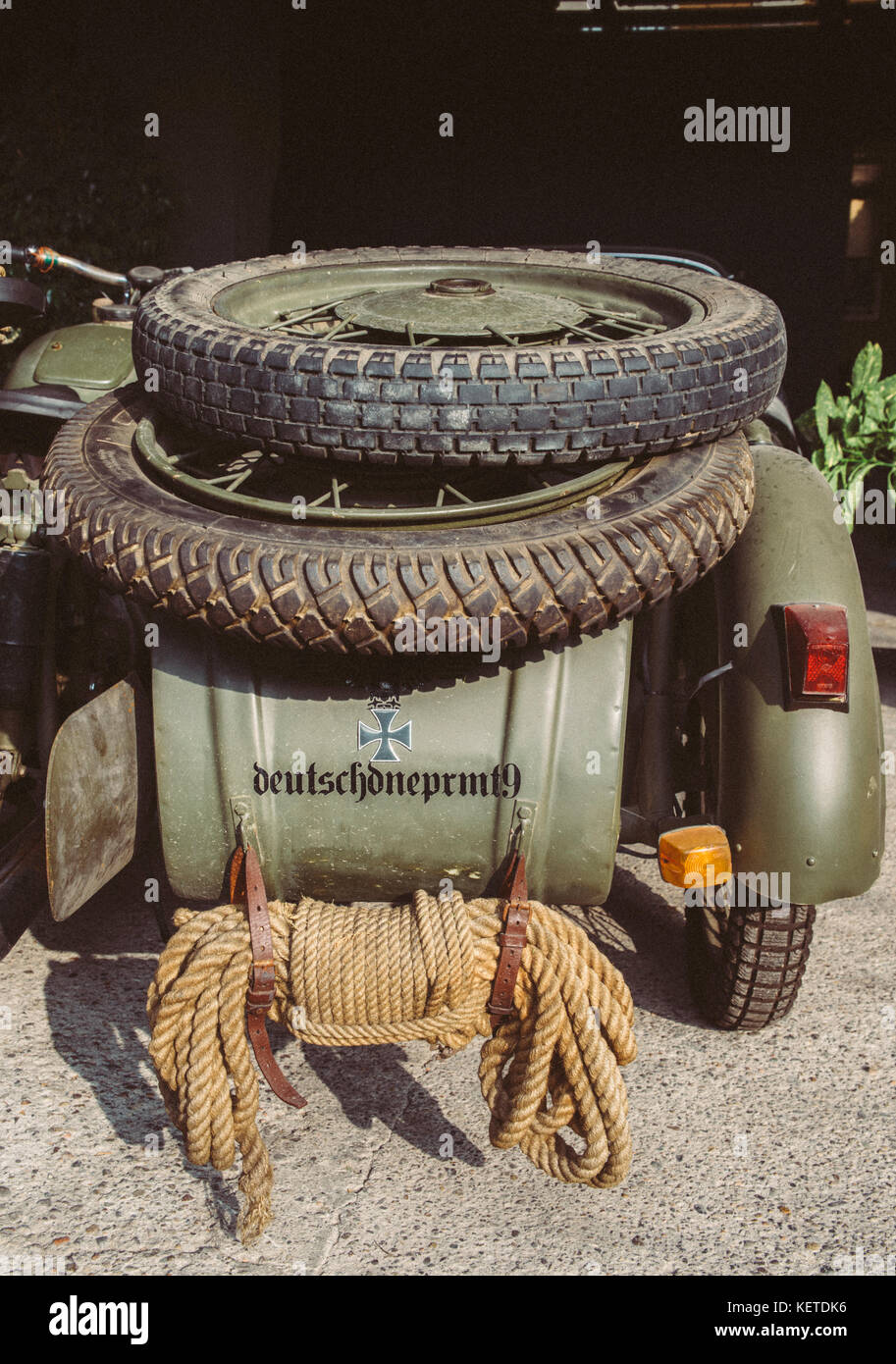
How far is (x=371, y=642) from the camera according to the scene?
6.10 feet

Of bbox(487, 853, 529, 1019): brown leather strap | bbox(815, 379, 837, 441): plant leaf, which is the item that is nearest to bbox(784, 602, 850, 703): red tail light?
bbox(487, 853, 529, 1019): brown leather strap

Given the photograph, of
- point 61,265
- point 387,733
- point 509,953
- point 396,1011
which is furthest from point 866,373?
point 396,1011

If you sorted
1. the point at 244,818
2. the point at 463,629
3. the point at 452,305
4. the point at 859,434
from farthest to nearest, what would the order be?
the point at 859,434 < the point at 452,305 < the point at 244,818 < the point at 463,629

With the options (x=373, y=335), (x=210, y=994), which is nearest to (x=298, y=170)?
(x=373, y=335)

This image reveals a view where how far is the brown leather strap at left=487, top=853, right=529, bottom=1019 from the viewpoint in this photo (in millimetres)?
1965

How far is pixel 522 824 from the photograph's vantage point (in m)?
2.07

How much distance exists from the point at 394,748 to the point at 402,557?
1.23 ft

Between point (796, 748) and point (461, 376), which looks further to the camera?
point (796, 748)

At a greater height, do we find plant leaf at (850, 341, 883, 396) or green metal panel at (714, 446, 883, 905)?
plant leaf at (850, 341, 883, 396)

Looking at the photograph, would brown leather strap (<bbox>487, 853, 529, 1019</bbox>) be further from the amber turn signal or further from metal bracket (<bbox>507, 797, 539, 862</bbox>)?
the amber turn signal

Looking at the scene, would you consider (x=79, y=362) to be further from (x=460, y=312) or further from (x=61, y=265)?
(x=460, y=312)

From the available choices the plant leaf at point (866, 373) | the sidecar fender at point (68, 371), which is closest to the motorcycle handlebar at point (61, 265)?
the sidecar fender at point (68, 371)

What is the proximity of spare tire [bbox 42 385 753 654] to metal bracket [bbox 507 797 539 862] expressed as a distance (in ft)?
1.05
